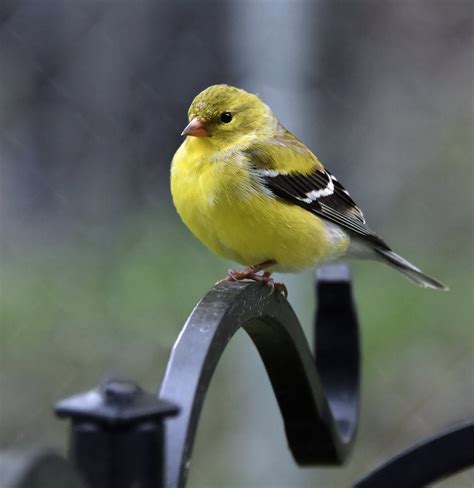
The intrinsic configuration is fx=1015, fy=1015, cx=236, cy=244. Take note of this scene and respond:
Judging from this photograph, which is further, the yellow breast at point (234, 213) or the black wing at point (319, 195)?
the black wing at point (319, 195)

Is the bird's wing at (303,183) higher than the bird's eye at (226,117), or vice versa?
the bird's eye at (226,117)

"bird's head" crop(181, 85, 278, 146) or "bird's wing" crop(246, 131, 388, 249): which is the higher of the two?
"bird's head" crop(181, 85, 278, 146)

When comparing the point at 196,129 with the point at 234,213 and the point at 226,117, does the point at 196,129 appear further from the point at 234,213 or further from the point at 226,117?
the point at 234,213

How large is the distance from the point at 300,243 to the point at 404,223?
142 centimetres

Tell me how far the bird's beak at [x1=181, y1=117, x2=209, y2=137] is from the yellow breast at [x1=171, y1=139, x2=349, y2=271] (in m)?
0.03

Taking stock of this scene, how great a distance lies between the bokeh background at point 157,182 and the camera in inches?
130

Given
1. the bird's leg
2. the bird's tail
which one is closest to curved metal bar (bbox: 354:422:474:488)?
the bird's leg

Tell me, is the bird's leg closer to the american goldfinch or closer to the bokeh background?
the american goldfinch

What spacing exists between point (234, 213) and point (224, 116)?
325mm

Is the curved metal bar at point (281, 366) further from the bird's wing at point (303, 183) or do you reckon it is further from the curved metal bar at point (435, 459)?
the bird's wing at point (303, 183)

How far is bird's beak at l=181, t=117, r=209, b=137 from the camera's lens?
7.19 feet

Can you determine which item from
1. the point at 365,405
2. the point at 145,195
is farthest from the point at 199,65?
the point at 365,405

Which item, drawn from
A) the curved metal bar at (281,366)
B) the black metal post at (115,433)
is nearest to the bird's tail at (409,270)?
the curved metal bar at (281,366)

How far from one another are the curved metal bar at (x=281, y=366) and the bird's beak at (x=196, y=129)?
48cm
